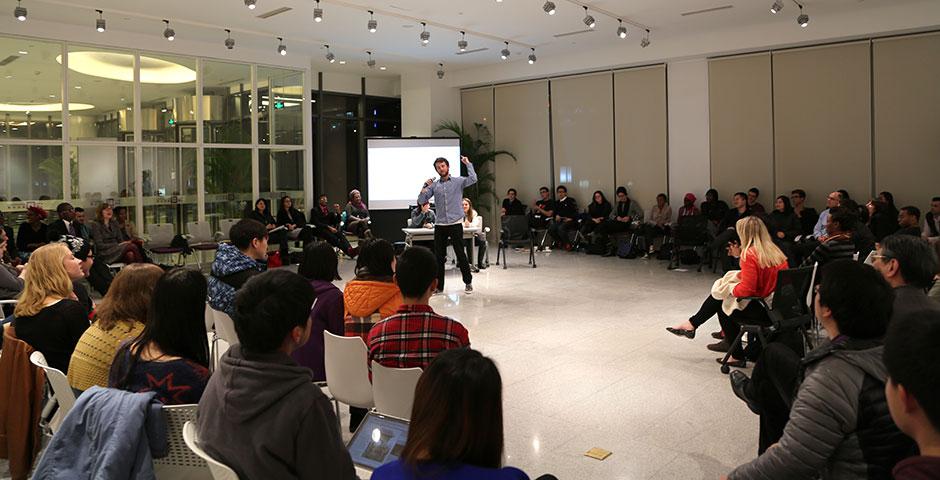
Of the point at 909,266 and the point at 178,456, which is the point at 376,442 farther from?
the point at 909,266

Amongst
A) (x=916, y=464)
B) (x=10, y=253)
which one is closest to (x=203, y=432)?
(x=916, y=464)

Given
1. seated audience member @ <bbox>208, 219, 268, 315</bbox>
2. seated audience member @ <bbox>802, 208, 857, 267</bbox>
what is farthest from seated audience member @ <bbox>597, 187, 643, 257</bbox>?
seated audience member @ <bbox>208, 219, 268, 315</bbox>

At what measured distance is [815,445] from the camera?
7.23 ft

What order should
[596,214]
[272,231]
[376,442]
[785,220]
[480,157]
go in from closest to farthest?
[376,442] → [785,220] → [272,231] → [596,214] → [480,157]

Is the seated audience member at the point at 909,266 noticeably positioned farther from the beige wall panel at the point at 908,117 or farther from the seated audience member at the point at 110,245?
the seated audience member at the point at 110,245

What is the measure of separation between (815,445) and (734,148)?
11.7 m

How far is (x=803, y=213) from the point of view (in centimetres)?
1183

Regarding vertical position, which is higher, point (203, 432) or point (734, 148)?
point (734, 148)

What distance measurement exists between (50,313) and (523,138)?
13393 mm

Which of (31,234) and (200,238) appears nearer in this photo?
(31,234)

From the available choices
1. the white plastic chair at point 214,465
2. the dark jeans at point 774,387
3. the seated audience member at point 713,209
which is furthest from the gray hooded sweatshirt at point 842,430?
the seated audience member at point 713,209

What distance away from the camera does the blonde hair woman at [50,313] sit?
3.55m

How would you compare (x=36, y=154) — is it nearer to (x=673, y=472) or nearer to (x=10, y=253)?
(x=10, y=253)

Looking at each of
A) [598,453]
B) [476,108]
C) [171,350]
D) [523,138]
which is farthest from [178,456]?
[476,108]
